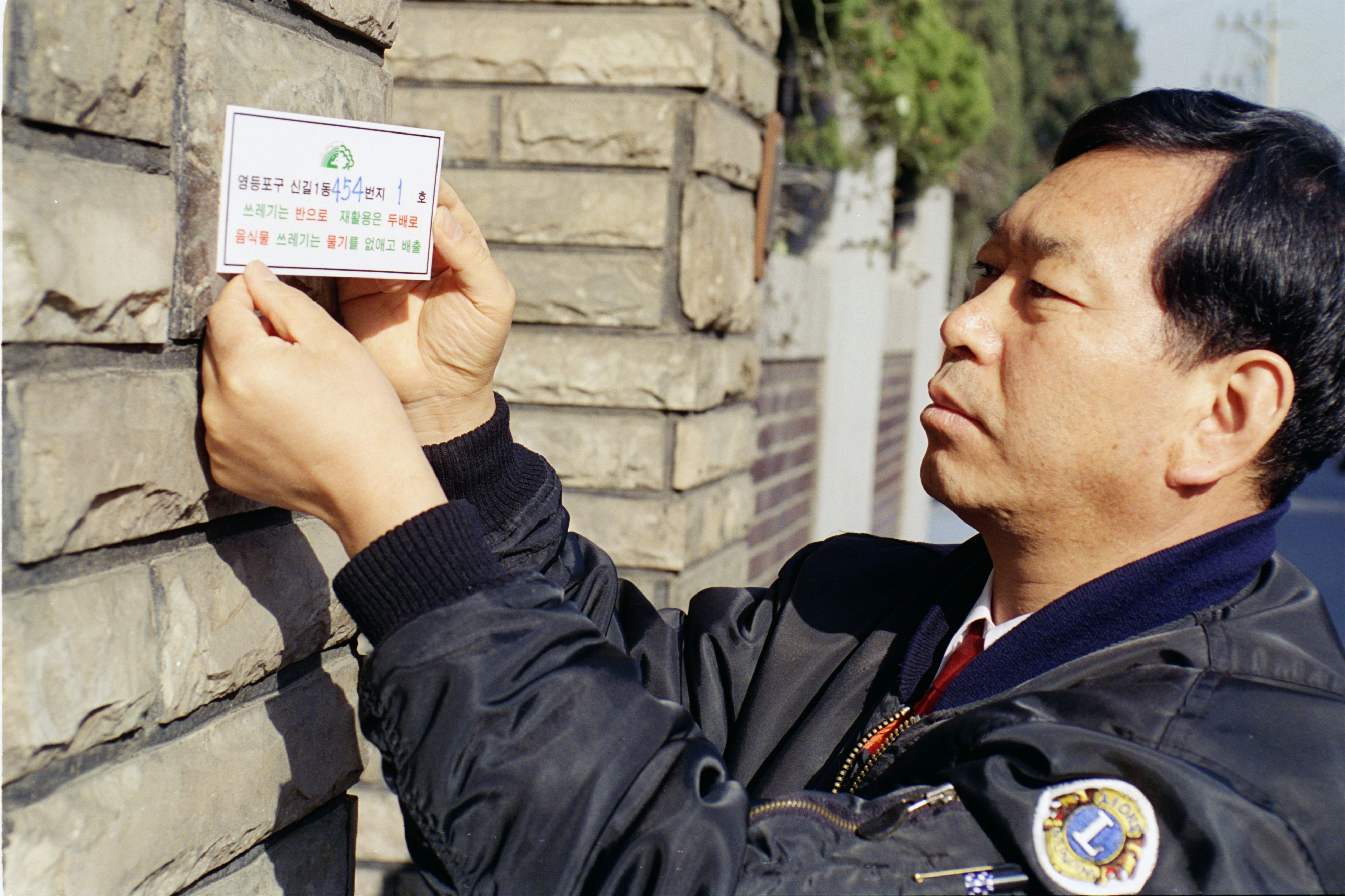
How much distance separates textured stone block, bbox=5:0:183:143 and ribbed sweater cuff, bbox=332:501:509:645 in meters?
0.44

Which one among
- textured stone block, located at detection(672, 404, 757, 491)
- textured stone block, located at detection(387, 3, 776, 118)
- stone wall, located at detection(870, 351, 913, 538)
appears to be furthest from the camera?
stone wall, located at detection(870, 351, 913, 538)

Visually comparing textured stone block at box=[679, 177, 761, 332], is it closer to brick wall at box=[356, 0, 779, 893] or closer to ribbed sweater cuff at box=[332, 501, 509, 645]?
brick wall at box=[356, 0, 779, 893]

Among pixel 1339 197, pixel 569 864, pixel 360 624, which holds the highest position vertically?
pixel 1339 197

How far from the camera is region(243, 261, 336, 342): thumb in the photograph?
1154 millimetres

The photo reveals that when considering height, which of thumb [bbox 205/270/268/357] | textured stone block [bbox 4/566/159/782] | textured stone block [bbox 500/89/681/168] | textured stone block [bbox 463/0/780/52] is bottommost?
textured stone block [bbox 4/566/159/782]

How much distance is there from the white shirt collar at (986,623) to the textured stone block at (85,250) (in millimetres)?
1148

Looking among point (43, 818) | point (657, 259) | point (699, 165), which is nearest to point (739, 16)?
point (699, 165)

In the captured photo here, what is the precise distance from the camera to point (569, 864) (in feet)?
3.85

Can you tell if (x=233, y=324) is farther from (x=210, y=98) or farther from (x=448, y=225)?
(x=448, y=225)

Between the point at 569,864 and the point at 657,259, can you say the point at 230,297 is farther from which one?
the point at 657,259

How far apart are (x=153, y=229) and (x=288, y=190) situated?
14 cm

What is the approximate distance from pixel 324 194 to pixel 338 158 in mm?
40

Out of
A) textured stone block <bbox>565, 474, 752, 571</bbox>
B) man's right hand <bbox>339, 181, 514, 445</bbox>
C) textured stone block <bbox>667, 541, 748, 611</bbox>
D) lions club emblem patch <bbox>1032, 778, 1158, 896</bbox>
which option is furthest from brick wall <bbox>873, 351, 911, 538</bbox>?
lions club emblem patch <bbox>1032, 778, 1158, 896</bbox>

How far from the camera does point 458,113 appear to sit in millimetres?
2799
